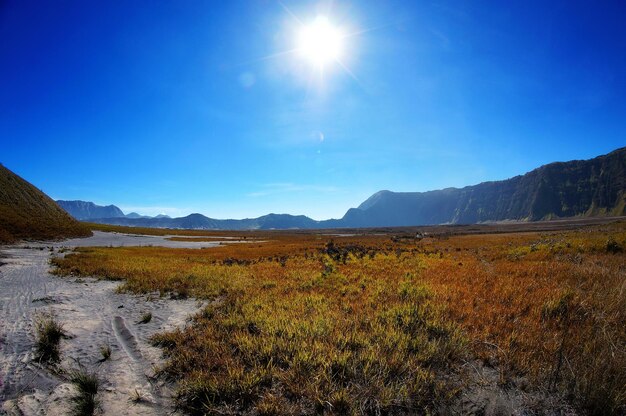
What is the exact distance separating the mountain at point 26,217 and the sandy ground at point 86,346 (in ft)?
130

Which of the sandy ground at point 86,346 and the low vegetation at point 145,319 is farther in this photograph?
the low vegetation at point 145,319

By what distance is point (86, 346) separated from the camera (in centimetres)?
718

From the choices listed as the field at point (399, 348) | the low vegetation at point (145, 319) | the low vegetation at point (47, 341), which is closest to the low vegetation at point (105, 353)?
the low vegetation at point (47, 341)

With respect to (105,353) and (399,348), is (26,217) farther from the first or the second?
(399,348)

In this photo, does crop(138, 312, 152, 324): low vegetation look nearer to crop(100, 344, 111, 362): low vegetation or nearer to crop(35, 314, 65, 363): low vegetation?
crop(35, 314, 65, 363): low vegetation

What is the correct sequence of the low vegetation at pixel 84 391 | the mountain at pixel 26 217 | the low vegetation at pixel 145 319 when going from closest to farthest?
the low vegetation at pixel 84 391
the low vegetation at pixel 145 319
the mountain at pixel 26 217

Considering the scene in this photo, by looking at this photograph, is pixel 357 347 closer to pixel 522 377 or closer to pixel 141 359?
pixel 522 377

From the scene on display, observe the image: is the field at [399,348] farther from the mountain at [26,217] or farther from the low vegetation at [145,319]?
the mountain at [26,217]

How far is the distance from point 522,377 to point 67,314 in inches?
540

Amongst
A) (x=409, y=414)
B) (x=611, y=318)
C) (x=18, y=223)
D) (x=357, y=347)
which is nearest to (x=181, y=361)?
(x=357, y=347)

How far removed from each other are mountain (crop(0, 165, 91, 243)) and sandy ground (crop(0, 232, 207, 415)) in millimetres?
39511

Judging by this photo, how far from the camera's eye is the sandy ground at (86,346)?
495 centimetres

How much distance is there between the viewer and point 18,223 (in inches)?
1925

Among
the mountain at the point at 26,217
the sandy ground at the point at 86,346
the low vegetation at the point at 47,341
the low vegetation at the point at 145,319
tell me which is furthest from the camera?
the mountain at the point at 26,217
